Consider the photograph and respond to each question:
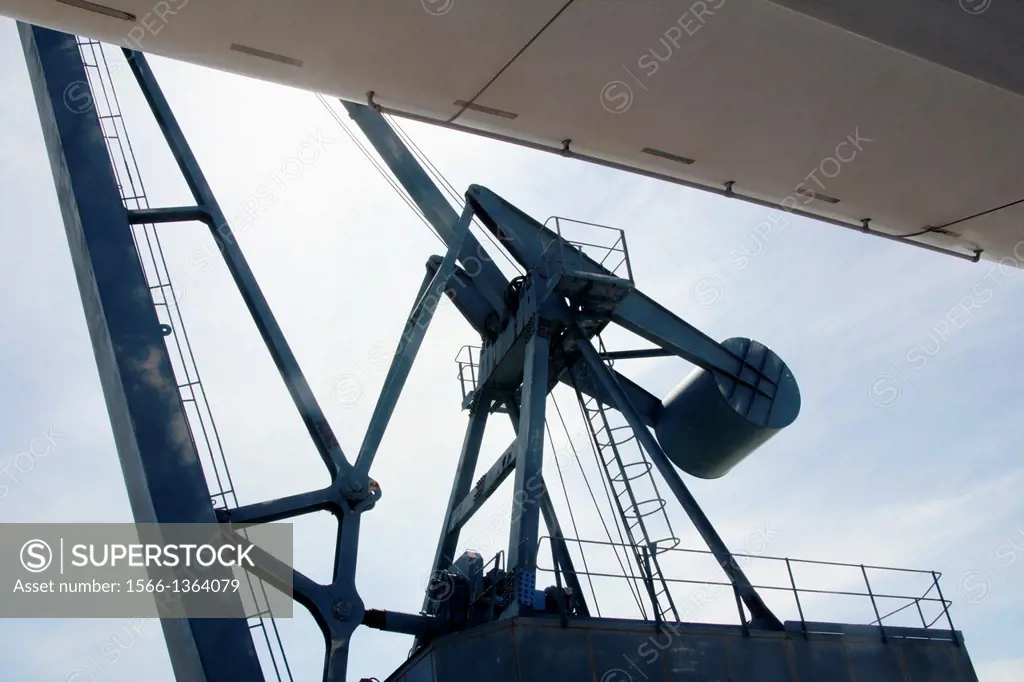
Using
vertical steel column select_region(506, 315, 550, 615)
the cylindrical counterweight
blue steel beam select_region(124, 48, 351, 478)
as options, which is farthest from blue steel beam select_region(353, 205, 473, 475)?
the cylindrical counterweight

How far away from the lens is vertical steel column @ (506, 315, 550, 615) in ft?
35.1

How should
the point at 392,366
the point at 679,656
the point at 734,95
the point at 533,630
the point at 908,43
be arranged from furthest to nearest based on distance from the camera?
the point at 392,366
the point at 679,656
the point at 533,630
the point at 734,95
the point at 908,43

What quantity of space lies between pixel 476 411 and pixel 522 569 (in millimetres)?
5296

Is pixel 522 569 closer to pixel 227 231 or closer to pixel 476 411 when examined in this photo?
pixel 476 411

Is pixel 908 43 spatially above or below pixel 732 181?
below

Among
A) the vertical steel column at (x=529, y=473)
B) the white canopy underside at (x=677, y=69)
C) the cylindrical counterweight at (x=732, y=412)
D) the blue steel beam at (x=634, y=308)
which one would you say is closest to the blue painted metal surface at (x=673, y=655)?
the vertical steel column at (x=529, y=473)

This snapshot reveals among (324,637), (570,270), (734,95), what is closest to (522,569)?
Result: (324,637)

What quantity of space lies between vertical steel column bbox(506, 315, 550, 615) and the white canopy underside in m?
7.37

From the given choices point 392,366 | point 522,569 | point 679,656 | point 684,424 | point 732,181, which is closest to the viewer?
point 732,181

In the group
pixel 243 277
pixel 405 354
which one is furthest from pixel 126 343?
pixel 405 354

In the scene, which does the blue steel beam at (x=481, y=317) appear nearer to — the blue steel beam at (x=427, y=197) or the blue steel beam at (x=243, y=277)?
the blue steel beam at (x=427, y=197)

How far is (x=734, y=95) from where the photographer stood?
11.8ft

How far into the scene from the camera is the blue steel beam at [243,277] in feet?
41.1

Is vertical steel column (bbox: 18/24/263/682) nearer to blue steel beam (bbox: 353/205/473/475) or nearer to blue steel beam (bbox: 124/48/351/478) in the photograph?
blue steel beam (bbox: 124/48/351/478)
